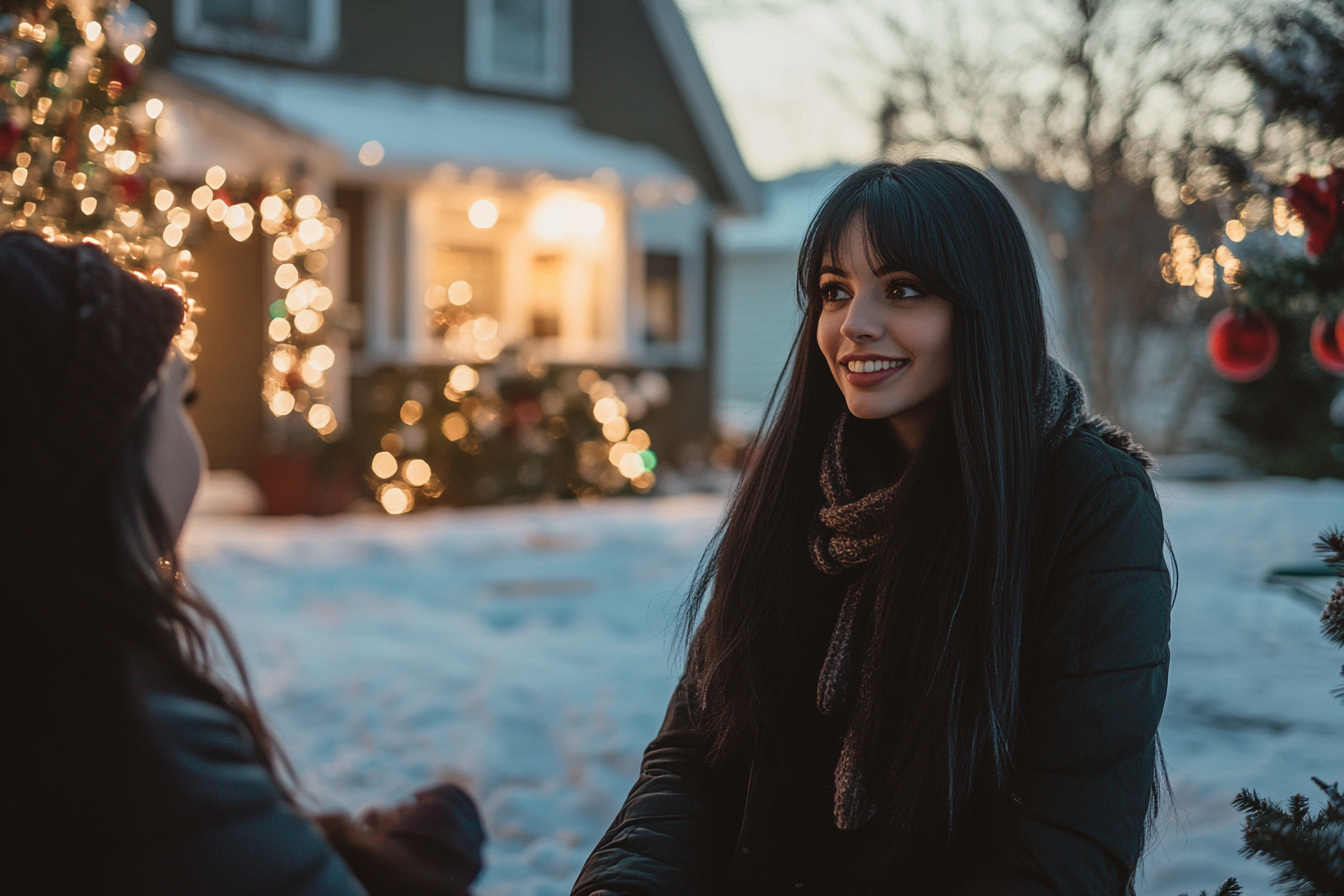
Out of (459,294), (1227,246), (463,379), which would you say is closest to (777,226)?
(459,294)

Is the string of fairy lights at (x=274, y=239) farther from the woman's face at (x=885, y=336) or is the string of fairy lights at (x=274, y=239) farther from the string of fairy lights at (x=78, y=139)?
the woman's face at (x=885, y=336)

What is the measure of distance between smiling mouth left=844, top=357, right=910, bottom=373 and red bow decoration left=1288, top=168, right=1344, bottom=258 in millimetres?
1008

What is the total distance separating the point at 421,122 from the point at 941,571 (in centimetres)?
1112

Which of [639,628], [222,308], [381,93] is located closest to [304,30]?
[381,93]

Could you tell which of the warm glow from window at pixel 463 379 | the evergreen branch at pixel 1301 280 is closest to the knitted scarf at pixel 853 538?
the evergreen branch at pixel 1301 280

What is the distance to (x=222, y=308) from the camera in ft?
35.2

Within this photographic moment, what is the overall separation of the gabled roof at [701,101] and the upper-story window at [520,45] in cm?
131

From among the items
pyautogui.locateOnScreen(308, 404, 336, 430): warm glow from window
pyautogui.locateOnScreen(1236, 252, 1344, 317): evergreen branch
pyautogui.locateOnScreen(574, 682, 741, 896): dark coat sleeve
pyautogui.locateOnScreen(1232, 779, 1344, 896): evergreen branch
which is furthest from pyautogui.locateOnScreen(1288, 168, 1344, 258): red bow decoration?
pyautogui.locateOnScreen(308, 404, 336, 430): warm glow from window

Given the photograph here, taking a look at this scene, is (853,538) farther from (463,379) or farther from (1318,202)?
(463,379)

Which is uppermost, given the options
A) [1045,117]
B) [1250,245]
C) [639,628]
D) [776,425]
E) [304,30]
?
[304,30]

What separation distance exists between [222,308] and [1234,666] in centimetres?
936

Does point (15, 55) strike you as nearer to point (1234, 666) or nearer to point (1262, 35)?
point (1262, 35)

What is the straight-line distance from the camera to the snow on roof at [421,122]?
34.6ft

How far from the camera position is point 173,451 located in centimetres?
123
